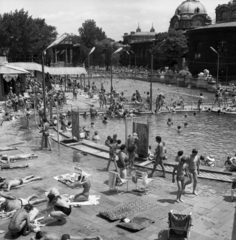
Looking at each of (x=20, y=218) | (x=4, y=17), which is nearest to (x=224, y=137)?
(x=20, y=218)

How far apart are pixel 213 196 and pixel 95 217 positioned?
383 cm

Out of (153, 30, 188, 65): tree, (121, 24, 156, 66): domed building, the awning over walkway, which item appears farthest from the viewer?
(121, 24, 156, 66): domed building

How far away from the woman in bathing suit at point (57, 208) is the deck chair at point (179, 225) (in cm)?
275

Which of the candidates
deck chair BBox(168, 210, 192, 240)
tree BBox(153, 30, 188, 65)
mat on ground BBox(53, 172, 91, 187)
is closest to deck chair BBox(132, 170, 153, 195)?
mat on ground BBox(53, 172, 91, 187)

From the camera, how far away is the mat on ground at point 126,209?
923cm

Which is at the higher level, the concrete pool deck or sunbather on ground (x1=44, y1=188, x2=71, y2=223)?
sunbather on ground (x1=44, y1=188, x2=71, y2=223)

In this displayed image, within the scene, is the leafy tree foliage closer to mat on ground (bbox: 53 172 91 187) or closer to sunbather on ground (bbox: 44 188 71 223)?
mat on ground (bbox: 53 172 91 187)

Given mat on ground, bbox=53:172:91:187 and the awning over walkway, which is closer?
mat on ground, bbox=53:172:91:187

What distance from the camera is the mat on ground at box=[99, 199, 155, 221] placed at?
9234 millimetres

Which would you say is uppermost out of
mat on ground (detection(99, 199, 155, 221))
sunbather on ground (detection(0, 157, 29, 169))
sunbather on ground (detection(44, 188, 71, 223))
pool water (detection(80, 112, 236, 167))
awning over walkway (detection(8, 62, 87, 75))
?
awning over walkway (detection(8, 62, 87, 75))

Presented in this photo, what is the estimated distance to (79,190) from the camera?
Result: 11289 mm

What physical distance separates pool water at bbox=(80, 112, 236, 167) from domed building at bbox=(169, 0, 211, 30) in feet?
257

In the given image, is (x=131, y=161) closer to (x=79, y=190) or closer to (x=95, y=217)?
(x=79, y=190)

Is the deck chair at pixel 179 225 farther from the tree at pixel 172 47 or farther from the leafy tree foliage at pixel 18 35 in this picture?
the tree at pixel 172 47
